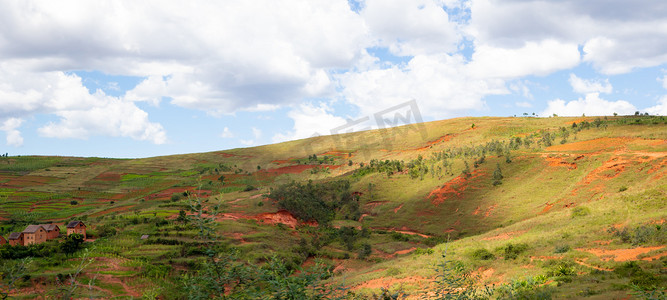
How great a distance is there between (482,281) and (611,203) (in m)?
14.0

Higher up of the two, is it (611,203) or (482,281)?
(611,203)

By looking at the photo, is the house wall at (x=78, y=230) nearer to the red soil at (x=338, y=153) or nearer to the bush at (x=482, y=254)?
the bush at (x=482, y=254)

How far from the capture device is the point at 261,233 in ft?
118

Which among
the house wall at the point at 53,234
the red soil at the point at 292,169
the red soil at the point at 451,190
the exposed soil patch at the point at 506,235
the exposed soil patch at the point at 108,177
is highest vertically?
the exposed soil patch at the point at 108,177

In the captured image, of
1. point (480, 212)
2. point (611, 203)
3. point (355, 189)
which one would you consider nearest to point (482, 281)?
point (611, 203)

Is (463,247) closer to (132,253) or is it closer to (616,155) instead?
(616,155)

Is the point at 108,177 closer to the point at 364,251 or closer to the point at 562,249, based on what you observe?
the point at 364,251

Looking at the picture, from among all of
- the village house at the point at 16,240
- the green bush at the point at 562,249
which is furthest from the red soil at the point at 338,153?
the green bush at the point at 562,249

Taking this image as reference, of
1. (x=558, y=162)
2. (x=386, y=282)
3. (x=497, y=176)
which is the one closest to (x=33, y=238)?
(x=386, y=282)

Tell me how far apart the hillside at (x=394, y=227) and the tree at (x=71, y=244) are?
33cm

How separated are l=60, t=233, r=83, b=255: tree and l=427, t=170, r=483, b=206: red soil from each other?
31326mm

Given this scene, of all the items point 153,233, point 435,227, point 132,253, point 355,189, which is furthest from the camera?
point 355,189

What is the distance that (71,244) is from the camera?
1053 inches

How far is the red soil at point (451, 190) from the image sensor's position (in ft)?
136
